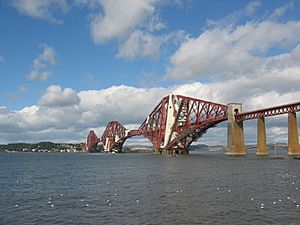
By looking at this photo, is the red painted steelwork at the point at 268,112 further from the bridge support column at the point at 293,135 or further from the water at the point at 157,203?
the water at the point at 157,203

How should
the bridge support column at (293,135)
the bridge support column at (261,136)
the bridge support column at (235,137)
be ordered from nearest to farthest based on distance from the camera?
the bridge support column at (293,135)
the bridge support column at (261,136)
the bridge support column at (235,137)

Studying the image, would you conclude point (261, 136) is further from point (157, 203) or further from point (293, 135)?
point (157, 203)

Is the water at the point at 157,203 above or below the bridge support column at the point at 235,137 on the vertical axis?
below

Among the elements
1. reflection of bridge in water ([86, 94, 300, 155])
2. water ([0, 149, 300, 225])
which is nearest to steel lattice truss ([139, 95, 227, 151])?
reflection of bridge in water ([86, 94, 300, 155])

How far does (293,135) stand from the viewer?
109 m

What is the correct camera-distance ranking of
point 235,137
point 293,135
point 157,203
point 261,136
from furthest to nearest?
point 235,137 < point 261,136 < point 293,135 < point 157,203

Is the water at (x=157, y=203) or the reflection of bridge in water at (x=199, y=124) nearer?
the water at (x=157, y=203)

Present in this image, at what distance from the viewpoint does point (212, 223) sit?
85.8ft

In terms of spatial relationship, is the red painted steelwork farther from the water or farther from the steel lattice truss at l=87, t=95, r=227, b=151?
the water

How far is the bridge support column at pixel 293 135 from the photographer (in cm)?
10956

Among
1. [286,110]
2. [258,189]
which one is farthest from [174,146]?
[258,189]

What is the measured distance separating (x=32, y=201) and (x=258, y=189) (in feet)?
73.9

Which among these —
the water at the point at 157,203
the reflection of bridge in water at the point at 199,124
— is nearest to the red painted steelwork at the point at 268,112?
the reflection of bridge in water at the point at 199,124

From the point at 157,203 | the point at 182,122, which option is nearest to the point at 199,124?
the point at 182,122
